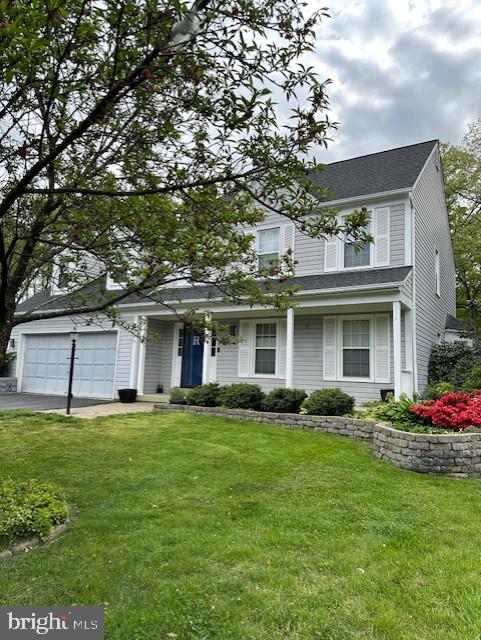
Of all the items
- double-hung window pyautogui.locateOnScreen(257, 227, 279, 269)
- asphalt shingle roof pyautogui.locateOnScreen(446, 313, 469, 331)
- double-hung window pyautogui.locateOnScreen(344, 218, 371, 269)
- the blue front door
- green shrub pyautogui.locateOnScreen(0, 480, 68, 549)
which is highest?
double-hung window pyautogui.locateOnScreen(257, 227, 279, 269)

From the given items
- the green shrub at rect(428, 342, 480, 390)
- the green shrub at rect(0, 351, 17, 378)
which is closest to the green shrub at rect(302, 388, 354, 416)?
the green shrub at rect(428, 342, 480, 390)

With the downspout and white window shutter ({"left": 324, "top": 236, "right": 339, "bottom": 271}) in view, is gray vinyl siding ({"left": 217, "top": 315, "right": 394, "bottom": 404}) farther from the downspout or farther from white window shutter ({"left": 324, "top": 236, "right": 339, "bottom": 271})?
the downspout

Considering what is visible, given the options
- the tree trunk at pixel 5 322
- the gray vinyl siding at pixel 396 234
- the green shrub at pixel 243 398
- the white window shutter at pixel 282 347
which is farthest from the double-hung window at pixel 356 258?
the tree trunk at pixel 5 322

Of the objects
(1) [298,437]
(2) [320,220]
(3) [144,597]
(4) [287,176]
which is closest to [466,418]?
(1) [298,437]

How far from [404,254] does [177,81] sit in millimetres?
8798

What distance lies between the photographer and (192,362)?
14.3 m

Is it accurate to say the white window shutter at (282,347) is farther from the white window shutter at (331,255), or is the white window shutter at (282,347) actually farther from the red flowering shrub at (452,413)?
the red flowering shrub at (452,413)

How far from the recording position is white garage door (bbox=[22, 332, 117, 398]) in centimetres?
1470

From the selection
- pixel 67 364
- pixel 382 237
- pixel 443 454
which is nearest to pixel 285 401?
pixel 443 454

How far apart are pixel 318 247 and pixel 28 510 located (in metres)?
10.1

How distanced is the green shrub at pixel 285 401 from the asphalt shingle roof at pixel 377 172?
5.30 metres

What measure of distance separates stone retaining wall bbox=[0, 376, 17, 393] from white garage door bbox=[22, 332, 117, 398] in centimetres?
36

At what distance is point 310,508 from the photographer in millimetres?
4352

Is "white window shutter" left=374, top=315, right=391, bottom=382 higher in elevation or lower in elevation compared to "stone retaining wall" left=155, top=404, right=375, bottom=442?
higher
